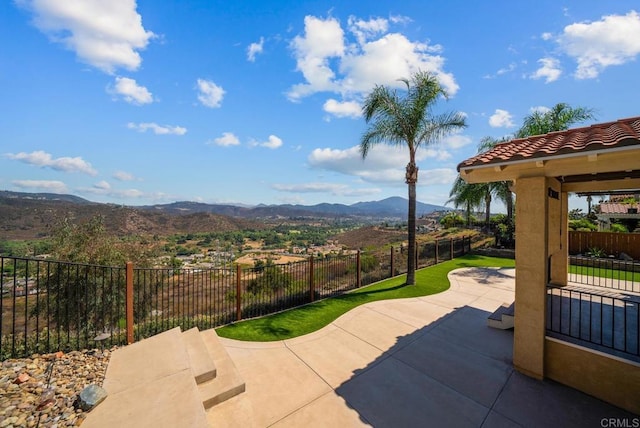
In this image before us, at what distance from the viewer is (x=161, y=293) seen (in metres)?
7.73

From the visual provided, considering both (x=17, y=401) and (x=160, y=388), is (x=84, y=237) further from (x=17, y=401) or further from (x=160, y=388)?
(x=160, y=388)

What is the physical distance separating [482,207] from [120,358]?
28046mm

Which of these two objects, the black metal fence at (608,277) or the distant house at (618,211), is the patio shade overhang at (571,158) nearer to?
the black metal fence at (608,277)

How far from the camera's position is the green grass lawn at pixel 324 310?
588cm

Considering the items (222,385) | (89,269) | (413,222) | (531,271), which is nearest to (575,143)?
(531,271)

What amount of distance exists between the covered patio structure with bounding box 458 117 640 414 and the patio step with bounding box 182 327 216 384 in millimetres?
5035

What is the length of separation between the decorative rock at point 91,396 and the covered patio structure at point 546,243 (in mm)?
6073

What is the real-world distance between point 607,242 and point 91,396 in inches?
816

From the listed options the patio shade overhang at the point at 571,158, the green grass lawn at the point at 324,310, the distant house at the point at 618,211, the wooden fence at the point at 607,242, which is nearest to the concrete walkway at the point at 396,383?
the green grass lawn at the point at 324,310

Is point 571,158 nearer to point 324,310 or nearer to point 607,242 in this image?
point 324,310

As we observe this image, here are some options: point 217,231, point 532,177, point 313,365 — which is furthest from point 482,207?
point 217,231

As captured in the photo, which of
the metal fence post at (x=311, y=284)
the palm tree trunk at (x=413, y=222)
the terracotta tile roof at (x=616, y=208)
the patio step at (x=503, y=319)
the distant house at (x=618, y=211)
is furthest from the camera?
the terracotta tile roof at (x=616, y=208)

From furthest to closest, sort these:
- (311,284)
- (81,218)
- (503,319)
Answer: (81,218)
(311,284)
(503,319)

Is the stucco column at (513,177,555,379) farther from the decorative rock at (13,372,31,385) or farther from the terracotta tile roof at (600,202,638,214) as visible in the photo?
the terracotta tile roof at (600,202,638,214)
